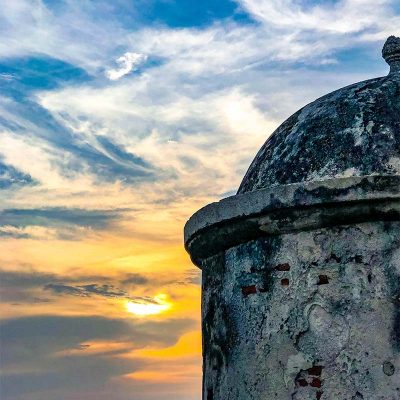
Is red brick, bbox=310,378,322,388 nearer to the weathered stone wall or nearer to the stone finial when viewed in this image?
the weathered stone wall

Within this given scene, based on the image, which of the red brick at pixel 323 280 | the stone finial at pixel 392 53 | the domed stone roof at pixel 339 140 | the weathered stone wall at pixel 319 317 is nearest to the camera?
the weathered stone wall at pixel 319 317

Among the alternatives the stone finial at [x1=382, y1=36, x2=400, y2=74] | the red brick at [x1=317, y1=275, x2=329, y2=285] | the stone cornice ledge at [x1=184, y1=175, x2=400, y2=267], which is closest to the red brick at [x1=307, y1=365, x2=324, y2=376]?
the red brick at [x1=317, y1=275, x2=329, y2=285]

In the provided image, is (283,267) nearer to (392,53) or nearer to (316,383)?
(316,383)

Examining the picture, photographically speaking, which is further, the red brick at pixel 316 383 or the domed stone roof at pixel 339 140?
the domed stone roof at pixel 339 140

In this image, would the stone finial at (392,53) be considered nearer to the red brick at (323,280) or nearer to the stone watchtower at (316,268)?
the stone watchtower at (316,268)

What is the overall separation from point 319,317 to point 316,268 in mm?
237

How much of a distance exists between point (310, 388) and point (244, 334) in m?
0.47

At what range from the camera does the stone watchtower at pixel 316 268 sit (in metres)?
3.45

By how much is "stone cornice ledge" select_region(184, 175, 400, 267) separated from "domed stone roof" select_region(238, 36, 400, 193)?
0.27 meters

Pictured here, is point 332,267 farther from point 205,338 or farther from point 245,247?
point 205,338

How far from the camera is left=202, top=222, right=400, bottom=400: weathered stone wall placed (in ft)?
11.2

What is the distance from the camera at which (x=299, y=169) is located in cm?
395

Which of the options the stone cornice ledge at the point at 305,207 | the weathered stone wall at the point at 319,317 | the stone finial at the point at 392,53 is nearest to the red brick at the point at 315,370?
the weathered stone wall at the point at 319,317

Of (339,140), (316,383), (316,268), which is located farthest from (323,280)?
(339,140)
